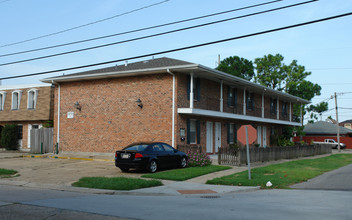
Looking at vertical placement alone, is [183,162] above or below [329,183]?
above

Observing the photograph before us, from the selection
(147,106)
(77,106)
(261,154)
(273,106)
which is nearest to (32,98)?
(77,106)

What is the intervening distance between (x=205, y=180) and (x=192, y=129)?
9.22 meters

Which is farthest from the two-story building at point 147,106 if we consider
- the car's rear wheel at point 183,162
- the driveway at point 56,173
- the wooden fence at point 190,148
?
the driveway at point 56,173

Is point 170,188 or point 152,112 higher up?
point 152,112

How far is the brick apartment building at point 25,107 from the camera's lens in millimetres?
28656

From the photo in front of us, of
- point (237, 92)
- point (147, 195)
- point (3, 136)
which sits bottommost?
point (147, 195)

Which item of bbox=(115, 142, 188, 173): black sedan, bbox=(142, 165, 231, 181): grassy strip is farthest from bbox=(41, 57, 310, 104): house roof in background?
bbox=(142, 165, 231, 181): grassy strip

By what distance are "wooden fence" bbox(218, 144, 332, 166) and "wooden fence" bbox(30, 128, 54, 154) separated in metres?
13.7

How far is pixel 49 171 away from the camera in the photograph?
16.8m

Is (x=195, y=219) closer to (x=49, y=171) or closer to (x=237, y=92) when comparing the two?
(x=49, y=171)

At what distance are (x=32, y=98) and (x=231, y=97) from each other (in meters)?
16.4

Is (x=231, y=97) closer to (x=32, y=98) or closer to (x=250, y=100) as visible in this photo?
(x=250, y=100)

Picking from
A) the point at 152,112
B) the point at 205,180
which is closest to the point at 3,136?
the point at 152,112

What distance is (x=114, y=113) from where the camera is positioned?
78.7 ft
